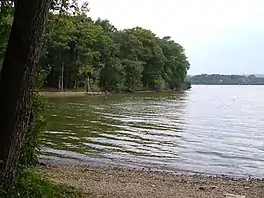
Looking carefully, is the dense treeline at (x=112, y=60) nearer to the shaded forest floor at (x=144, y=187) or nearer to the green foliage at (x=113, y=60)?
the green foliage at (x=113, y=60)

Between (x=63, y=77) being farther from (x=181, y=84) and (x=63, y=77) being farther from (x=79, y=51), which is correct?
(x=181, y=84)

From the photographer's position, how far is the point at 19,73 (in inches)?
189

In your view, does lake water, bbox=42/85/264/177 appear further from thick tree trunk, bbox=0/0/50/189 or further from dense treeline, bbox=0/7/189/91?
dense treeline, bbox=0/7/189/91

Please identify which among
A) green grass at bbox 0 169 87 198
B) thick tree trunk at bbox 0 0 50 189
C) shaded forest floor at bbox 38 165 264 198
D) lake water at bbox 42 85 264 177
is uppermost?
thick tree trunk at bbox 0 0 50 189

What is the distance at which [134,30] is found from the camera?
9931 centimetres

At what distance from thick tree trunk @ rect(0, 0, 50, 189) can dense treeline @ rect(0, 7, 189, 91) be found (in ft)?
147

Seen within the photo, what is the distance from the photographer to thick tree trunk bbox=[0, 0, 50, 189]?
4695 millimetres

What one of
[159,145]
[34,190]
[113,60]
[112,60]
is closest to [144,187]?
[34,190]

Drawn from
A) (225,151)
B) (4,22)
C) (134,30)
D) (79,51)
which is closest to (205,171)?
(225,151)

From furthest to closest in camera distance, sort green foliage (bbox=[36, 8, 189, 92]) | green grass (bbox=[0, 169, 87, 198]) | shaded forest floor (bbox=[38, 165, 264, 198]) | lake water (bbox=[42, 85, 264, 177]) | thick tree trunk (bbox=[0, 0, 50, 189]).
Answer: green foliage (bbox=[36, 8, 189, 92]), lake water (bbox=[42, 85, 264, 177]), shaded forest floor (bbox=[38, 165, 264, 198]), green grass (bbox=[0, 169, 87, 198]), thick tree trunk (bbox=[0, 0, 50, 189])

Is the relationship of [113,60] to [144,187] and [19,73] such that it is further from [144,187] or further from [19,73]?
[19,73]

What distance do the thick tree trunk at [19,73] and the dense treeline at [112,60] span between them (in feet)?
147

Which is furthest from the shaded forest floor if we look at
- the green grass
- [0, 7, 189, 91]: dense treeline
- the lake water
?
[0, 7, 189, 91]: dense treeline

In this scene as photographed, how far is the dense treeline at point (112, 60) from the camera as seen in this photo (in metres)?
68.1
